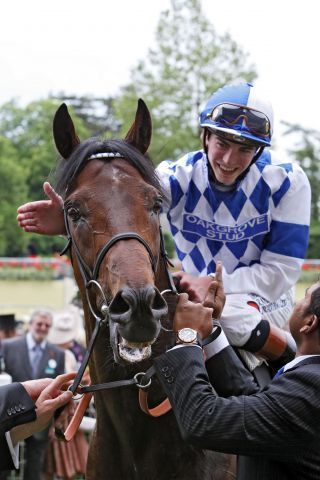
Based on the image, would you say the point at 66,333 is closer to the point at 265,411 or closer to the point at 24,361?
the point at 24,361

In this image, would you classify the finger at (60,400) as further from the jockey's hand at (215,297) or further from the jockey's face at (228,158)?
the jockey's face at (228,158)

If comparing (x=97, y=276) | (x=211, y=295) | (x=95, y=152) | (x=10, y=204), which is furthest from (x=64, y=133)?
(x=10, y=204)

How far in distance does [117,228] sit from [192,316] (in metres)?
0.46

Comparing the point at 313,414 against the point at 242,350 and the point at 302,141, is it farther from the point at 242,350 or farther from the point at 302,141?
the point at 302,141

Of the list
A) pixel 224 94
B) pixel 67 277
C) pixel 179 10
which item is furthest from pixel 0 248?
pixel 224 94

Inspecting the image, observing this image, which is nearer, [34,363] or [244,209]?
[244,209]

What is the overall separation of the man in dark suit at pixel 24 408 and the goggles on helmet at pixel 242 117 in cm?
152

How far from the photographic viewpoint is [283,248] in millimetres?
3828

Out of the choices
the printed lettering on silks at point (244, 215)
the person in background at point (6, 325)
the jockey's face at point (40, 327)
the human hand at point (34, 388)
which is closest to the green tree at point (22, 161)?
the person in background at point (6, 325)

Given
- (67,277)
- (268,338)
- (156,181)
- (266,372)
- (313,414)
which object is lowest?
(67,277)

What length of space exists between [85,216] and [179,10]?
21.6 m

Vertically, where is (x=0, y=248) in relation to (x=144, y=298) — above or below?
below

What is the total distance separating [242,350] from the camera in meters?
3.64

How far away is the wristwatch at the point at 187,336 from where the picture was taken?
268cm
